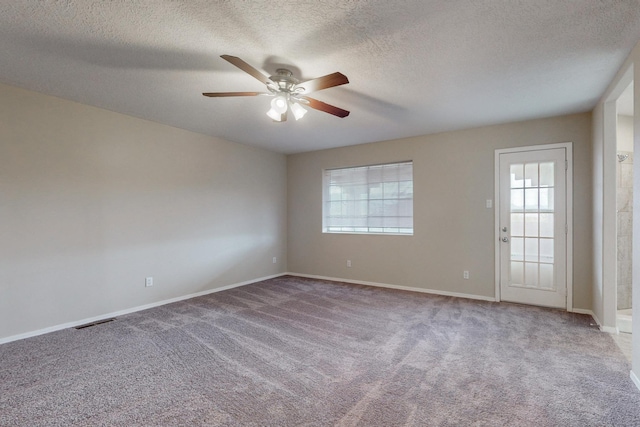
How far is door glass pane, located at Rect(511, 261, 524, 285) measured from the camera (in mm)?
4125

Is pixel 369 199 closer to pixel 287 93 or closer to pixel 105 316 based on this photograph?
pixel 287 93

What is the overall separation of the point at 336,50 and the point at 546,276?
393 cm

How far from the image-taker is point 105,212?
365 cm

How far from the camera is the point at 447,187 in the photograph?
462cm

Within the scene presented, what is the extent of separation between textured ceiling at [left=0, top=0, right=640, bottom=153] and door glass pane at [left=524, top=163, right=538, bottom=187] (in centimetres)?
75

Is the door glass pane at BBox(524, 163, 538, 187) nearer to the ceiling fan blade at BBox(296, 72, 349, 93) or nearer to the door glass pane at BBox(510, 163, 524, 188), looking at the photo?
the door glass pane at BBox(510, 163, 524, 188)

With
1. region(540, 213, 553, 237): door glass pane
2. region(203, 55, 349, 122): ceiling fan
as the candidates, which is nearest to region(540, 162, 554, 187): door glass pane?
region(540, 213, 553, 237): door glass pane

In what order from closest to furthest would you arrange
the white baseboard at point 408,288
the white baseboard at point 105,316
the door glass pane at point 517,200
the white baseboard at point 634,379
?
the white baseboard at point 634,379
the white baseboard at point 105,316
the door glass pane at point 517,200
the white baseboard at point 408,288

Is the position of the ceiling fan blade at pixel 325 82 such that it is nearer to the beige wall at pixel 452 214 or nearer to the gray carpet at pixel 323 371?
the gray carpet at pixel 323 371

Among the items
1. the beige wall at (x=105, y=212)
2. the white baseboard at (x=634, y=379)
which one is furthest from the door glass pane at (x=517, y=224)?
the beige wall at (x=105, y=212)

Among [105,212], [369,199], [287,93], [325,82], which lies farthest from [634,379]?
[105,212]

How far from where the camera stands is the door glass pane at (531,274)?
159 inches

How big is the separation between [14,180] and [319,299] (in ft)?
12.2

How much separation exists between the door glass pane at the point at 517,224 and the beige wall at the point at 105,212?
4208 mm
